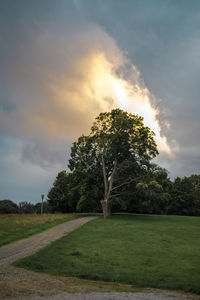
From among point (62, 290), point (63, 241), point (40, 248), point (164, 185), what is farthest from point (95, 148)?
point (62, 290)

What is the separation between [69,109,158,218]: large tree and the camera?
37812mm

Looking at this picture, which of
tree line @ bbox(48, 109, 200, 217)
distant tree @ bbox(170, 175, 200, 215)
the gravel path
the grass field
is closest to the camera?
the gravel path

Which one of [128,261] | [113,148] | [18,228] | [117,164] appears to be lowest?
[128,261]

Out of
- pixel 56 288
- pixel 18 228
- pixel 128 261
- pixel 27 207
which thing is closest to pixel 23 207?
pixel 27 207

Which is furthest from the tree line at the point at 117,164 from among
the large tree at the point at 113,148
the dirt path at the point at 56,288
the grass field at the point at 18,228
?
the dirt path at the point at 56,288

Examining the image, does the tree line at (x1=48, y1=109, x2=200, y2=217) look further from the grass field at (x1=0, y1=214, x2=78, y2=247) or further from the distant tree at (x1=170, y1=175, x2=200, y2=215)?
the distant tree at (x1=170, y1=175, x2=200, y2=215)

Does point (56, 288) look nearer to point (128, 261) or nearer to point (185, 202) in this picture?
point (128, 261)

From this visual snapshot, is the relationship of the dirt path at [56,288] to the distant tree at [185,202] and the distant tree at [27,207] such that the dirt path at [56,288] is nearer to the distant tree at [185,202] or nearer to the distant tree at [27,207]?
the distant tree at [185,202]

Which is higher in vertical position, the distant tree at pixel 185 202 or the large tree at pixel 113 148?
the large tree at pixel 113 148

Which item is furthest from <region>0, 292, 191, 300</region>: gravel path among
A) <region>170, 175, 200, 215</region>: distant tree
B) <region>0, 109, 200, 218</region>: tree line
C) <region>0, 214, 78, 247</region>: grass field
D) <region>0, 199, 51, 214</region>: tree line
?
<region>0, 199, 51, 214</region>: tree line

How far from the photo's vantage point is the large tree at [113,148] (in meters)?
37.8

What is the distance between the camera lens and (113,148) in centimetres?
3884

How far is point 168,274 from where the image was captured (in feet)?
31.6

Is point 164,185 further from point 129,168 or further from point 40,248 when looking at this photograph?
point 40,248
